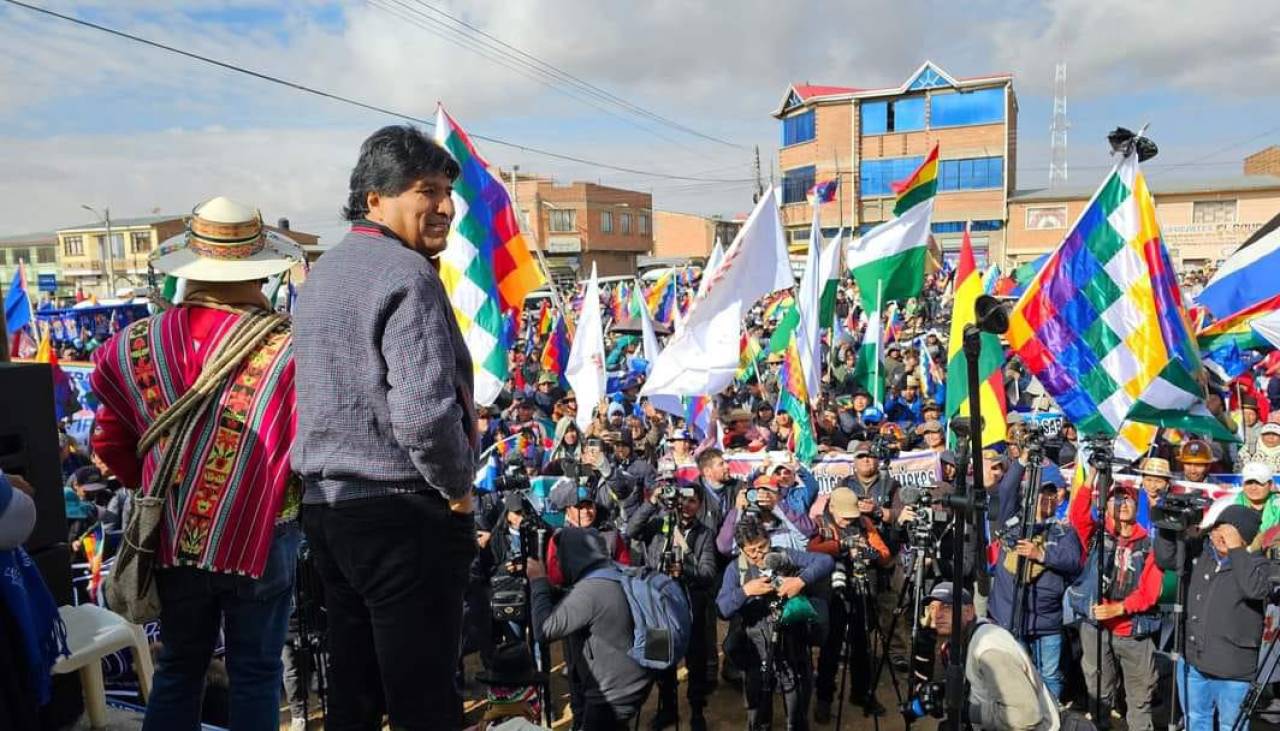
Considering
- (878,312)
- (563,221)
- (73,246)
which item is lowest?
(878,312)

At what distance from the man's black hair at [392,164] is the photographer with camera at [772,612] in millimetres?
3611

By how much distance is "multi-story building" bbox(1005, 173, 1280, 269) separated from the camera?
150 feet

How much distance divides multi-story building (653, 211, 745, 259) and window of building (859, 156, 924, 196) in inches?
859

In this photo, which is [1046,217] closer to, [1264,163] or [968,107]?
[968,107]

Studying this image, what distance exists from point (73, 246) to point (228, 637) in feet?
276

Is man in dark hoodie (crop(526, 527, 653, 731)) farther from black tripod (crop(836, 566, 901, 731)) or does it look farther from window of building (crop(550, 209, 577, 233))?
window of building (crop(550, 209, 577, 233))

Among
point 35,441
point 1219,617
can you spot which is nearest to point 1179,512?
point 1219,617

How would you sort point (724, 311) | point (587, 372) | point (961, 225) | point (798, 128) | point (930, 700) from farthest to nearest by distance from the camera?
1. point (798, 128)
2. point (961, 225)
3. point (587, 372)
4. point (724, 311)
5. point (930, 700)

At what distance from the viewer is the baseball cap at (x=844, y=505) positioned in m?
6.22

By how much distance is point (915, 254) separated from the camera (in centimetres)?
1099

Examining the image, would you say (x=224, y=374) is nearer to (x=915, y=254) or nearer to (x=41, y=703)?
(x=41, y=703)

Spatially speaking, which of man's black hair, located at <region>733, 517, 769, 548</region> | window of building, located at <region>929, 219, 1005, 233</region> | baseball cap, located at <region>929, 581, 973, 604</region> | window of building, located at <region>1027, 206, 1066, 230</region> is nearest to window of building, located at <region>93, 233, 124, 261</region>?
window of building, located at <region>929, 219, 1005, 233</region>

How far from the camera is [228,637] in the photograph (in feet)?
8.30

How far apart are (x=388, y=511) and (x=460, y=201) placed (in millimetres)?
5354
